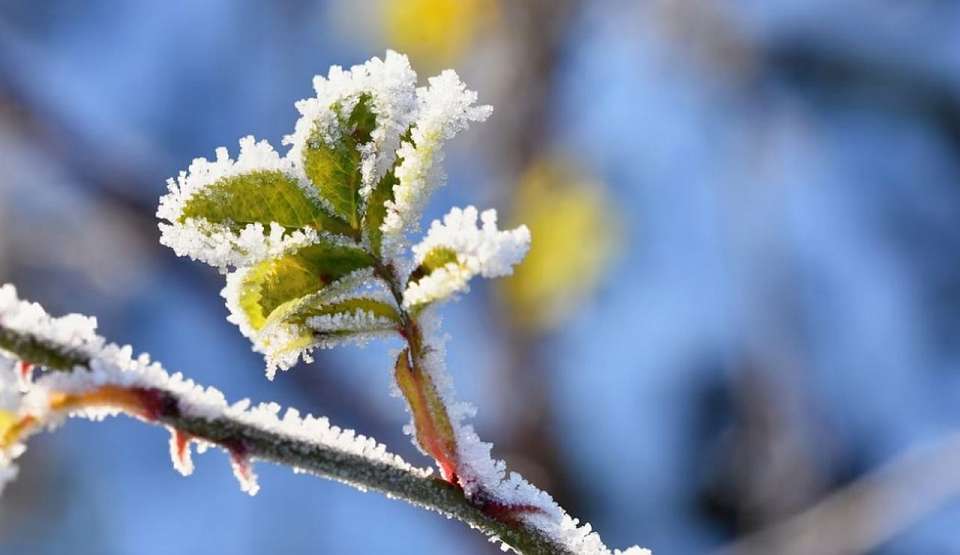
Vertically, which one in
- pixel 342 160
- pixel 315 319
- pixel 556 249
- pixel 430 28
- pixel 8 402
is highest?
pixel 430 28

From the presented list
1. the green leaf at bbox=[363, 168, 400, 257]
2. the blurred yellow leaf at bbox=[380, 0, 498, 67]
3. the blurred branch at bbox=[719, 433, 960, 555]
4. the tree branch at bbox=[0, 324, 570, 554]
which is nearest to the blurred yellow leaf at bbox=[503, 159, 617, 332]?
the blurred yellow leaf at bbox=[380, 0, 498, 67]

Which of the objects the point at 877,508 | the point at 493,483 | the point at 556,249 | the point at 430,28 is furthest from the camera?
the point at 430,28

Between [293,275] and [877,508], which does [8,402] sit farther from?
[877,508]

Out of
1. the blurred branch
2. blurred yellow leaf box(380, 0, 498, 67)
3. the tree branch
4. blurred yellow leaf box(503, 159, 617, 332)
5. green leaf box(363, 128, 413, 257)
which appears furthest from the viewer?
blurred yellow leaf box(380, 0, 498, 67)

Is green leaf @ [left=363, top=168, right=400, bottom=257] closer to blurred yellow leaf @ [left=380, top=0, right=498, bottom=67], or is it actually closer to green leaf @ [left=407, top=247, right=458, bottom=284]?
green leaf @ [left=407, top=247, right=458, bottom=284]

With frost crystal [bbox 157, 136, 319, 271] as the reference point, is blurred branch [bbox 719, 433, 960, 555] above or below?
above

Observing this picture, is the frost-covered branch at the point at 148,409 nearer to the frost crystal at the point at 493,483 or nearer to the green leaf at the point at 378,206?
the frost crystal at the point at 493,483

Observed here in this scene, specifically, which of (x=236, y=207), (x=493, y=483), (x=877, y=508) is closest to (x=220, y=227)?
(x=236, y=207)
